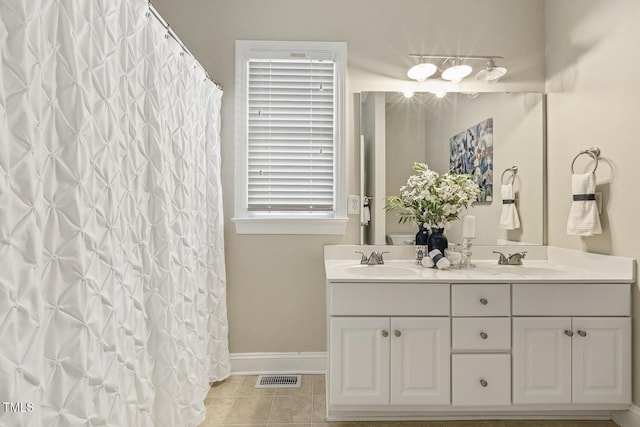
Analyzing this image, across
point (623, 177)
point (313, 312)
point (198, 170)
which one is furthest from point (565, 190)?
point (198, 170)

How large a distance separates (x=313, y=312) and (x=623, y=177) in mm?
1896

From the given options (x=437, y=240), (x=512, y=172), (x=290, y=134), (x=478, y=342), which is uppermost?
(x=290, y=134)

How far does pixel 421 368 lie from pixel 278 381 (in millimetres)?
992

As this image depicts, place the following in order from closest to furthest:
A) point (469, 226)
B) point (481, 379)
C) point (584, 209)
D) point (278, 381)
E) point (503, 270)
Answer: point (481, 379) < point (584, 209) < point (503, 270) < point (469, 226) < point (278, 381)

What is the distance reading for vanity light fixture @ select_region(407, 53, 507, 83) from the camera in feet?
7.57

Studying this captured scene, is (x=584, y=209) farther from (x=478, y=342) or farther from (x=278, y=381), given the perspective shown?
(x=278, y=381)

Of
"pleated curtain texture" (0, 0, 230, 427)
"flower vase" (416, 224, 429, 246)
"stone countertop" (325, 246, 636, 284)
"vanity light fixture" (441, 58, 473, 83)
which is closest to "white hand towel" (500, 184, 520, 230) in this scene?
"stone countertop" (325, 246, 636, 284)

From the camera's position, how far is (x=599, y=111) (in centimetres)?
193

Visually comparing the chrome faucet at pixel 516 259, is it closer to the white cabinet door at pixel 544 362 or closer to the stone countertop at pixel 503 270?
the stone countertop at pixel 503 270

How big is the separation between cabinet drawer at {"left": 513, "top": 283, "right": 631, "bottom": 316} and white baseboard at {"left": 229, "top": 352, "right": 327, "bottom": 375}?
129 cm

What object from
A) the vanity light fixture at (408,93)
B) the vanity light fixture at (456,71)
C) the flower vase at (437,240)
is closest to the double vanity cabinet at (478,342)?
the flower vase at (437,240)

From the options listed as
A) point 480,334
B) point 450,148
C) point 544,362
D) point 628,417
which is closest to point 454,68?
point 450,148

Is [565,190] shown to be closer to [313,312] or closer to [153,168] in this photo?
[313,312]

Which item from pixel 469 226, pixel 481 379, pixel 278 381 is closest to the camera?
pixel 481 379
